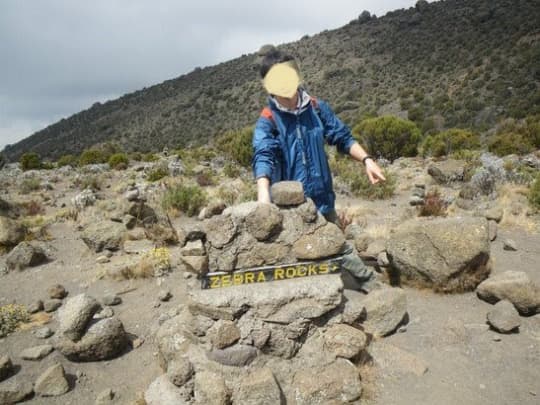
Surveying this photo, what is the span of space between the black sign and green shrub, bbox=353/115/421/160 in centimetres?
1350

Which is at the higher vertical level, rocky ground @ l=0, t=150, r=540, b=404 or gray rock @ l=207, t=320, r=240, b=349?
gray rock @ l=207, t=320, r=240, b=349

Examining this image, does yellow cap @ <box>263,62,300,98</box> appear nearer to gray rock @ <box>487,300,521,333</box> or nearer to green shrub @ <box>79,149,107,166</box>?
gray rock @ <box>487,300,521,333</box>

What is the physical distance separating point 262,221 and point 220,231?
0.30 m

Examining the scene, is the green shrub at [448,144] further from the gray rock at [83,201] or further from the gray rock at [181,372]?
the gray rock at [181,372]

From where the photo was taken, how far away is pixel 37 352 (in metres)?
3.63

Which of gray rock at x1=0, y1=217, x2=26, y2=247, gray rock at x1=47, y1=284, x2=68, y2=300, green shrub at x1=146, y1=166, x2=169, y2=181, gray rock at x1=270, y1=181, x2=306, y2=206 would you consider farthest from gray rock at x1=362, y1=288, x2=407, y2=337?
green shrub at x1=146, y1=166, x2=169, y2=181

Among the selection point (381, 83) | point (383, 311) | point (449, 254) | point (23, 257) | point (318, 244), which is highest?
point (381, 83)

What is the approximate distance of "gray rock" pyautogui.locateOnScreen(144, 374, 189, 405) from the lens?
2546mm

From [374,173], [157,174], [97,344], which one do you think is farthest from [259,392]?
[157,174]

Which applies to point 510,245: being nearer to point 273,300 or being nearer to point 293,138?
point 293,138

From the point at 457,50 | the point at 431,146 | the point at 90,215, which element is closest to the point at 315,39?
the point at 457,50

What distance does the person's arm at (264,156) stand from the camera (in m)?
2.68

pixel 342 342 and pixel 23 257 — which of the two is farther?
pixel 23 257

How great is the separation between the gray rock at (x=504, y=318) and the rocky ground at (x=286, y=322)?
0.02 metres
